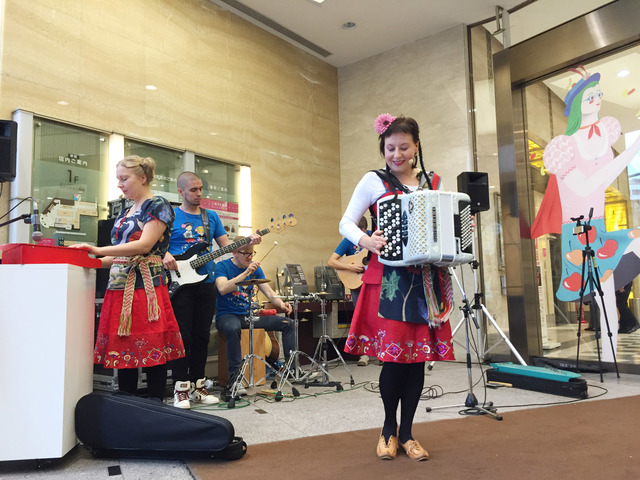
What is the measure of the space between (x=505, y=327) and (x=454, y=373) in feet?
3.82

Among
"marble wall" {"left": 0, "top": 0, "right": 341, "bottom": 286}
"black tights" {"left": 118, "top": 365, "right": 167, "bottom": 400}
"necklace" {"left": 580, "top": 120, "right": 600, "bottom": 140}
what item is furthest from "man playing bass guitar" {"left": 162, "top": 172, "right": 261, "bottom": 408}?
"necklace" {"left": 580, "top": 120, "right": 600, "bottom": 140}

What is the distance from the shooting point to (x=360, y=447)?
2336 millimetres

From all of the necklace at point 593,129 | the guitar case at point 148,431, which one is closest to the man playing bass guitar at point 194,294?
the guitar case at point 148,431

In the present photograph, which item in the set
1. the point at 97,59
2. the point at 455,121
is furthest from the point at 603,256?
the point at 97,59

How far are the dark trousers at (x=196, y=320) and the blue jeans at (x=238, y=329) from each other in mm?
286

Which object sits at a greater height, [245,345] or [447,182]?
[447,182]

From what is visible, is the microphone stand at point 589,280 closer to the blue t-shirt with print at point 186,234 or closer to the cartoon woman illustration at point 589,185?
the cartoon woman illustration at point 589,185

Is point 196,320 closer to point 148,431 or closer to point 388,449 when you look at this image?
point 148,431

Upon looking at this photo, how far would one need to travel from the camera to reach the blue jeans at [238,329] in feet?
12.8

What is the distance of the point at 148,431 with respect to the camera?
2131 millimetres

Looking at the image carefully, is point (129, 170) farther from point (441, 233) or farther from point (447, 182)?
point (447, 182)

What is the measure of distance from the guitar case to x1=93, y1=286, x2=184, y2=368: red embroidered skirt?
229mm

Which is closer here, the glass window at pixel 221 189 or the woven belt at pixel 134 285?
the woven belt at pixel 134 285

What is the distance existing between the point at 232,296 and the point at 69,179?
1.68 m
